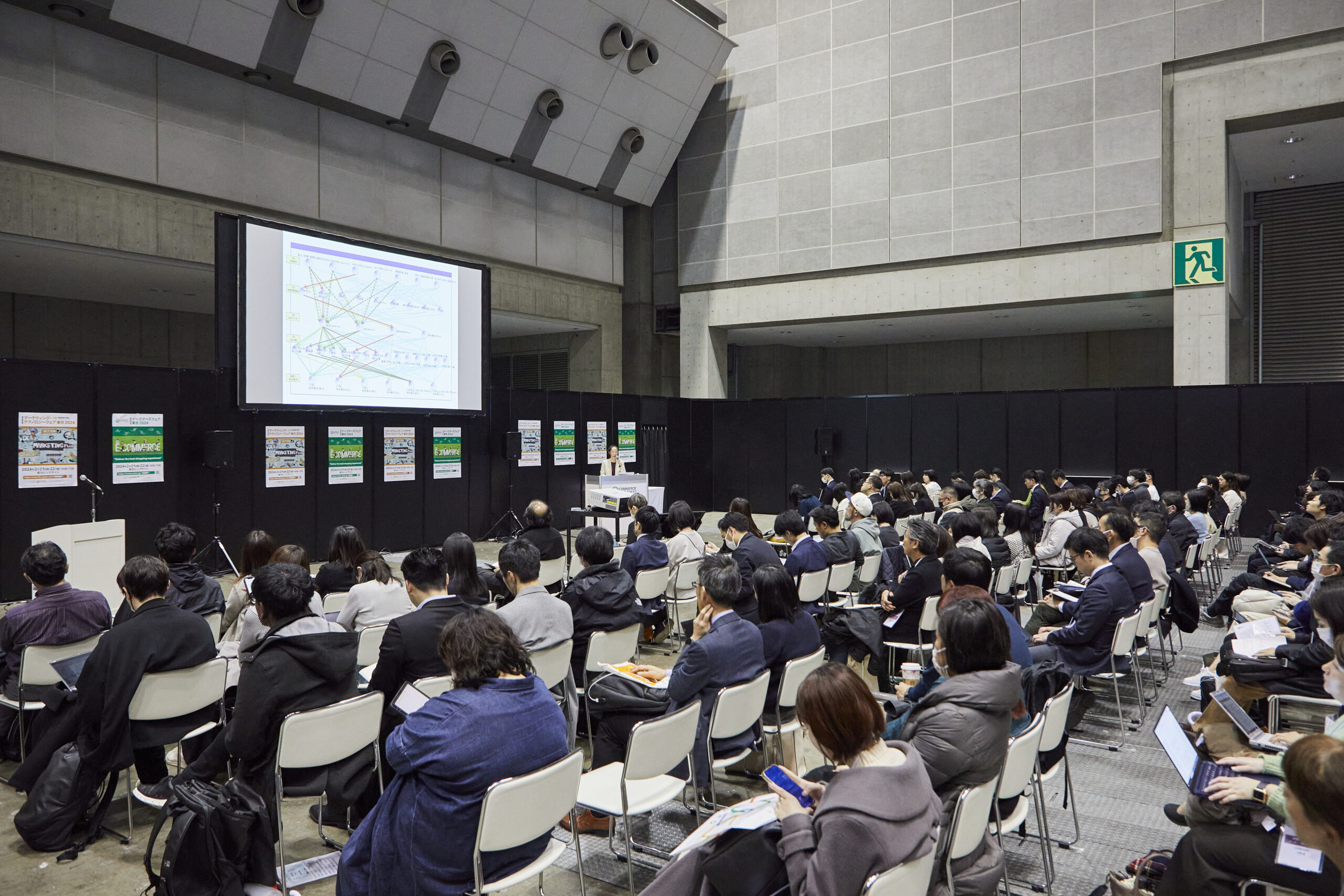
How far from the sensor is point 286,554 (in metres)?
4.41

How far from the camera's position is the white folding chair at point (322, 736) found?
2.88 metres

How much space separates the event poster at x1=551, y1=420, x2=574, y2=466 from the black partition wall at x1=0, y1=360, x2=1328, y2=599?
0.10 meters

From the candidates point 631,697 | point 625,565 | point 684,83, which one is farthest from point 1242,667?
point 684,83

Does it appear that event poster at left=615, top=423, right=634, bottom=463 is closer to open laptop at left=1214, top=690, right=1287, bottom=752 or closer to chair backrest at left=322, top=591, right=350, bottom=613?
chair backrest at left=322, top=591, right=350, bottom=613

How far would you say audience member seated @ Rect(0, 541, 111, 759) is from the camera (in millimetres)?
3775

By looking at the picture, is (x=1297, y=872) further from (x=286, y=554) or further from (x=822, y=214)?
(x=822, y=214)

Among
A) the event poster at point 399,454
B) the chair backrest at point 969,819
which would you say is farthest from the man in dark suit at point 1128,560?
the event poster at point 399,454

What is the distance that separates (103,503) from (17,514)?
78cm

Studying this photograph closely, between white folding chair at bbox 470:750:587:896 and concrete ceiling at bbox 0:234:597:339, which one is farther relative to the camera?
concrete ceiling at bbox 0:234:597:339

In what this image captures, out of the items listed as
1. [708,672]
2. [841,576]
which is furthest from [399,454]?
[708,672]

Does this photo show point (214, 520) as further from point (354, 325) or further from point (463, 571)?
point (463, 571)

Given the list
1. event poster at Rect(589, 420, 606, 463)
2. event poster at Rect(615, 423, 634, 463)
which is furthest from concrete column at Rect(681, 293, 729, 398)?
event poster at Rect(589, 420, 606, 463)

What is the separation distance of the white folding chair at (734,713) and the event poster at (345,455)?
346 inches

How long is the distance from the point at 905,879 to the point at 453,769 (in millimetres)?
1221
